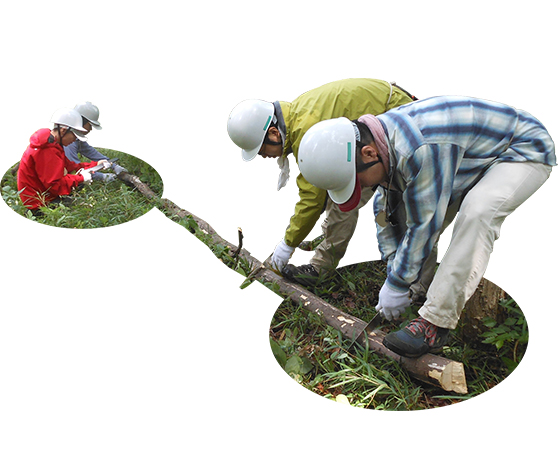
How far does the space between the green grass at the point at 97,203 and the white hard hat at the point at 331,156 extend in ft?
8.16

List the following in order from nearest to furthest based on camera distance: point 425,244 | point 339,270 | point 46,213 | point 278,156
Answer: point 425,244, point 278,156, point 339,270, point 46,213

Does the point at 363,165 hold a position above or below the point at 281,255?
above

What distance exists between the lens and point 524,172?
3.56 m

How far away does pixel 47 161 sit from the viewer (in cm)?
554

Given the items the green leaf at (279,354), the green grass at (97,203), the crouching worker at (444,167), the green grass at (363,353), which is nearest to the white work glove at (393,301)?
the green grass at (363,353)

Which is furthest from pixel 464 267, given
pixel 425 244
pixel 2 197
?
pixel 2 197

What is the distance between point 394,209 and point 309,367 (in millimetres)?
1134

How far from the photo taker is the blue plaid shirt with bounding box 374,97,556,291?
3.43 metres

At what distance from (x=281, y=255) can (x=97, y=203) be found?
1951 mm

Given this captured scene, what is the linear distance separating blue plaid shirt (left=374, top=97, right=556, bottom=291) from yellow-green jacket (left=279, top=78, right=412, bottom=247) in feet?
2.37

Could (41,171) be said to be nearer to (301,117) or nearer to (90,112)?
(90,112)

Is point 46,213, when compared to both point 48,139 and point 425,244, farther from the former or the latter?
point 425,244

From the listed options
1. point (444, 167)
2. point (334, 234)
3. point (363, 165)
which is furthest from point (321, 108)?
point (444, 167)

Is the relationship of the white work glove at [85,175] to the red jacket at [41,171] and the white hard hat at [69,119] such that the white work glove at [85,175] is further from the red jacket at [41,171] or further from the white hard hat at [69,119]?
the white hard hat at [69,119]
